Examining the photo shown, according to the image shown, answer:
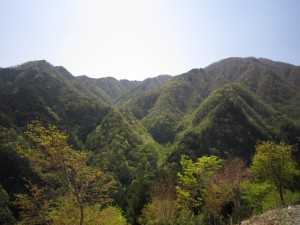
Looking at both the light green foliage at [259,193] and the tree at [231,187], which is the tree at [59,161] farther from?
the light green foliage at [259,193]

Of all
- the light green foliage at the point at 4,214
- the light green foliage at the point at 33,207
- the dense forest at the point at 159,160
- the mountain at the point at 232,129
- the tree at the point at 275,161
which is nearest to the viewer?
the light green foliage at the point at 33,207

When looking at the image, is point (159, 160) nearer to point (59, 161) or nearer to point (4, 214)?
point (4, 214)

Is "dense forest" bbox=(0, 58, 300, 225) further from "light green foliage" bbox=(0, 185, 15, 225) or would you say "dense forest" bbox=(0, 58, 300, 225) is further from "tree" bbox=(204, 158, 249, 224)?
"light green foliage" bbox=(0, 185, 15, 225)

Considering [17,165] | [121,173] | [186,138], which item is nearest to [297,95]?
[186,138]

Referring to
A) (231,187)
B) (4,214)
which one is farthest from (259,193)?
(4,214)

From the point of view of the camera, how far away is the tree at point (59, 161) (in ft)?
55.0

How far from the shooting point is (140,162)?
14112cm

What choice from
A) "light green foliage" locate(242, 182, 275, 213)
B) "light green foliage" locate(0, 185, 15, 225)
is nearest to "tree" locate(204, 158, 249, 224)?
"light green foliage" locate(242, 182, 275, 213)

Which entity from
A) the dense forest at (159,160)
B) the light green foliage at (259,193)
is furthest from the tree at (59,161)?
the light green foliage at (259,193)

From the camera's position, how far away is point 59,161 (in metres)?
17.5

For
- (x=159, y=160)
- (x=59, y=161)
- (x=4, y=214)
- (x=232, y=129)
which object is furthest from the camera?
(x=159, y=160)

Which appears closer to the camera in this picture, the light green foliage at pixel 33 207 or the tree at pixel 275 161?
the light green foliage at pixel 33 207

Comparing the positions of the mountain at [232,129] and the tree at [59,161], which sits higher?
the tree at [59,161]

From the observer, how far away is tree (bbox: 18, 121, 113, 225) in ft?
55.0
